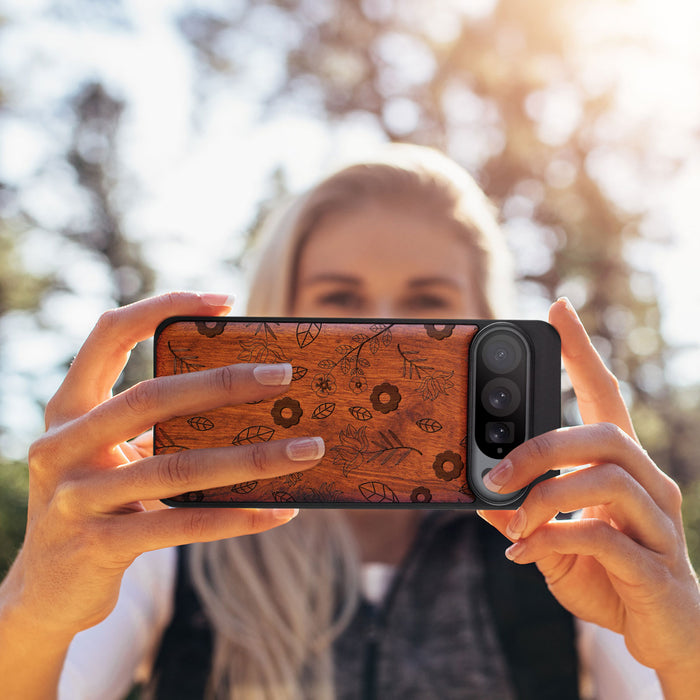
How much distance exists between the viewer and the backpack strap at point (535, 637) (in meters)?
2.21

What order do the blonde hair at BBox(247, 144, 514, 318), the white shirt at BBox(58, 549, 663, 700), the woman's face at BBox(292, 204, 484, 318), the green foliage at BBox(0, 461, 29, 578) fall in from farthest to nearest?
the green foliage at BBox(0, 461, 29, 578)
the blonde hair at BBox(247, 144, 514, 318)
the woman's face at BBox(292, 204, 484, 318)
the white shirt at BBox(58, 549, 663, 700)

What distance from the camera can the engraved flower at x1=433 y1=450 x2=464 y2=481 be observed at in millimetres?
1433

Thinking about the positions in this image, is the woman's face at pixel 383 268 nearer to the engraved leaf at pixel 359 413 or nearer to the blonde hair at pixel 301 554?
the blonde hair at pixel 301 554

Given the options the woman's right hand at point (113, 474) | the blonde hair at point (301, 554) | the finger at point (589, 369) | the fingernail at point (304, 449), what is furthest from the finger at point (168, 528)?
the blonde hair at point (301, 554)

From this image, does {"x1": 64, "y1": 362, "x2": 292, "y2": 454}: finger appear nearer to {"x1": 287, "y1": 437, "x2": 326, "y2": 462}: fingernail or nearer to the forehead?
{"x1": 287, "y1": 437, "x2": 326, "y2": 462}: fingernail

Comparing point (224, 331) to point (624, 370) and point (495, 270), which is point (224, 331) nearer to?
point (495, 270)

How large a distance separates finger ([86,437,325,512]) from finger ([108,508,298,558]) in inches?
2.3

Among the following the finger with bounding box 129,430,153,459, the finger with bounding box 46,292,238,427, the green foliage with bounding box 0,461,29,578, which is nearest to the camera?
the finger with bounding box 46,292,238,427

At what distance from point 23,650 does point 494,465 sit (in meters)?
1.18

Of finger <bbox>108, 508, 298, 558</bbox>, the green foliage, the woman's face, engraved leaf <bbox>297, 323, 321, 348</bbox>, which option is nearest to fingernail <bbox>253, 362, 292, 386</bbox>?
engraved leaf <bbox>297, 323, 321, 348</bbox>

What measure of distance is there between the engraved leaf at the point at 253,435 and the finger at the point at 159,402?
0.15 m

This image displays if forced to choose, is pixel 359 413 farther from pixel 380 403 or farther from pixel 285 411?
pixel 285 411

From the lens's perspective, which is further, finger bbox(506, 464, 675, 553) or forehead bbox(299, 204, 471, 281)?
forehead bbox(299, 204, 471, 281)

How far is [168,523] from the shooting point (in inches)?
50.8
